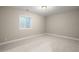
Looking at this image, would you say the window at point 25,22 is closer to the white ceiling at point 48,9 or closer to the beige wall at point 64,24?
the white ceiling at point 48,9

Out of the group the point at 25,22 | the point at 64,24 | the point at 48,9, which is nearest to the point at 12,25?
the point at 25,22

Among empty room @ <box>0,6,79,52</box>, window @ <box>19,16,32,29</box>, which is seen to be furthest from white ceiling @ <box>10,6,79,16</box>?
window @ <box>19,16,32,29</box>

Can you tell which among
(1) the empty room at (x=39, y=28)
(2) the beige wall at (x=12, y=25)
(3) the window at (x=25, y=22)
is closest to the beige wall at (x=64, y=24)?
(1) the empty room at (x=39, y=28)

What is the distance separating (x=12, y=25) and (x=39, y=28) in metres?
0.65

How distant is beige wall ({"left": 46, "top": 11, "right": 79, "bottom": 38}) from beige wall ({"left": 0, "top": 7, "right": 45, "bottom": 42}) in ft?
0.73

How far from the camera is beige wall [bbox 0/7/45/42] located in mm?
1682

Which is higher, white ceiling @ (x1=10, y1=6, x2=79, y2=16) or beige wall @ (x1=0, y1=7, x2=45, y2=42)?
white ceiling @ (x1=10, y1=6, x2=79, y2=16)

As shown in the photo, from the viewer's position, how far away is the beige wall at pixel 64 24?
1.73 meters

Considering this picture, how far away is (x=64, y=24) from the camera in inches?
70.4

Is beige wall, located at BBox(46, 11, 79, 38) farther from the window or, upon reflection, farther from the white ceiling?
the window

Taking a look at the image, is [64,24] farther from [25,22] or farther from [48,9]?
[25,22]

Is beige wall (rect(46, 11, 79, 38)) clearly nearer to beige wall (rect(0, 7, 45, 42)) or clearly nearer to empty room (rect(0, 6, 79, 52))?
empty room (rect(0, 6, 79, 52))
